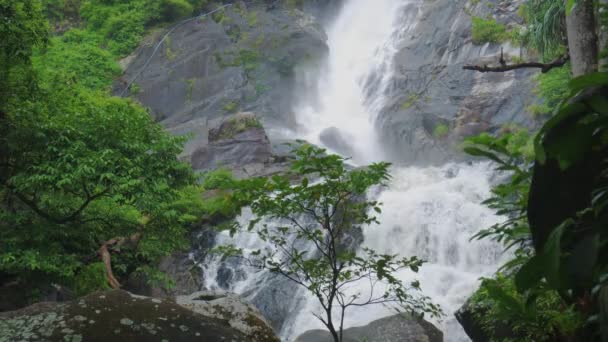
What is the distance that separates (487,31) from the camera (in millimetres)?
20969

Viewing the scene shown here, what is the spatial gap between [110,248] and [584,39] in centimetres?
719

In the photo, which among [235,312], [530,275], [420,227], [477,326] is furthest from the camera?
[420,227]

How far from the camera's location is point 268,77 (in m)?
27.7

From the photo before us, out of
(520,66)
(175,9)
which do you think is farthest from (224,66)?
(520,66)

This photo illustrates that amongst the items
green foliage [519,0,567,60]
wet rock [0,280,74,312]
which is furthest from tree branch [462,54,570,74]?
wet rock [0,280,74,312]

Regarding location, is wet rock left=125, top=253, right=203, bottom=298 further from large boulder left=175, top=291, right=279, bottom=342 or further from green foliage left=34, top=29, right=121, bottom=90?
green foliage left=34, top=29, right=121, bottom=90

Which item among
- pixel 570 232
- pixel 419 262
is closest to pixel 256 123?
pixel 419 262

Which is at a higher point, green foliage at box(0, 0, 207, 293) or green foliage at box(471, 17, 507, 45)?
green foliage at box(471, 17, 507, 45)

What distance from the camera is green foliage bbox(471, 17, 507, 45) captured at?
20438 millimetres

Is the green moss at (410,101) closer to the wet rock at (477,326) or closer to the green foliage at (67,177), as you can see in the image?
the green foliage at (67,177)

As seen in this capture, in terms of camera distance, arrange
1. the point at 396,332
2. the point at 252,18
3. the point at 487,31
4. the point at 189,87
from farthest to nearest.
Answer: the point at 252,18 < the point at 189,87 < the point at 487,31 < the point at 396,332

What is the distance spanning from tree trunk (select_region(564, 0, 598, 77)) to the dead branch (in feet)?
20.9

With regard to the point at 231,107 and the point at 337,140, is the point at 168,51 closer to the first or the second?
the point at 231,107

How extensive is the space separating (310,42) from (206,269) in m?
19.4
